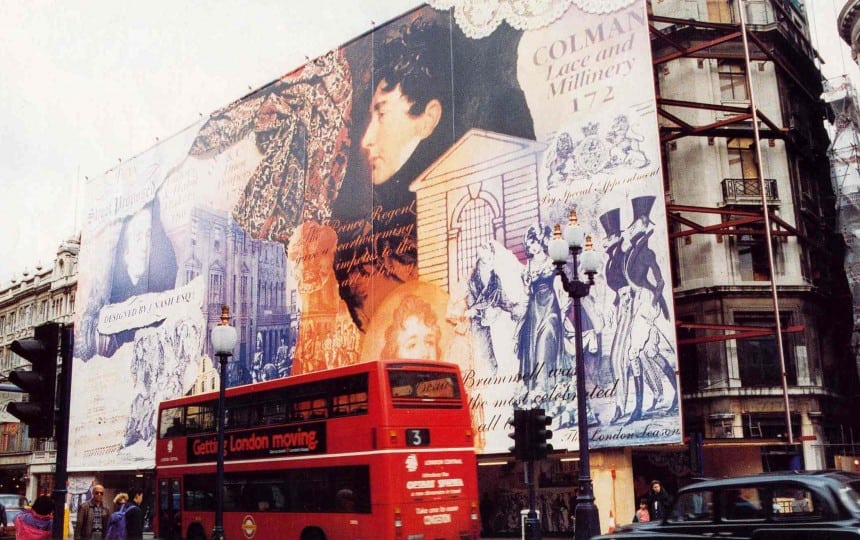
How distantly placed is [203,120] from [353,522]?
30.1m

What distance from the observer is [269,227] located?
128ft

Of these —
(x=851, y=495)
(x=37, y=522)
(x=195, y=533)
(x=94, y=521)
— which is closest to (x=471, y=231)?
(x=195, y=533)

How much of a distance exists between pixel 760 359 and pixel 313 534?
1551 cm

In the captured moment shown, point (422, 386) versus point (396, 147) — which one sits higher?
point (396, 147)

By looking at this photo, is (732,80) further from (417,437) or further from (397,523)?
(397,523)

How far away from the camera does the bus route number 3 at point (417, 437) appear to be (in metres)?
18.8

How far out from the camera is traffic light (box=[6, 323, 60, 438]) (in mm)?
8555

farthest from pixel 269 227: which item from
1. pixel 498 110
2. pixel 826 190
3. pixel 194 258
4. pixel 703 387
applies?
pixel 826 190

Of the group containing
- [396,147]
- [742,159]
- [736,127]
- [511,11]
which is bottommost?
[742,159]

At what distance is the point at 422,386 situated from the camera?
19.7 metres

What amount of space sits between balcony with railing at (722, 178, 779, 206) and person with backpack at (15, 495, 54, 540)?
23841 millimetres

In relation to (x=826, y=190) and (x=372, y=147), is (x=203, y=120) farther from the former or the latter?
(x=826, y=190)

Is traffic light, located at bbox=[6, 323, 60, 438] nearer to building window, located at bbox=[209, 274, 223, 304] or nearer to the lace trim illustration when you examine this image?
the lace trim illustration

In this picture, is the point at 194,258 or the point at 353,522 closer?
the point at 353,522
